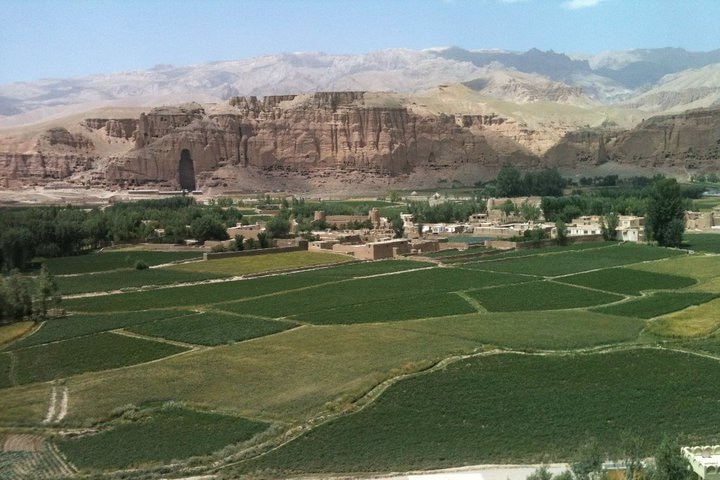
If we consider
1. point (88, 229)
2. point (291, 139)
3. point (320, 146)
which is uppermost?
point (291, 139)

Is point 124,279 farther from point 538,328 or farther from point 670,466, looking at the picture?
point 670,466

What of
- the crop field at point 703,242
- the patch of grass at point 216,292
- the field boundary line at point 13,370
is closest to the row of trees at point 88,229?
the patch of grass at point 216,292

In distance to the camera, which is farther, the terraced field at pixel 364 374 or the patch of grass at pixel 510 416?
the terraced field at pixel 364 374

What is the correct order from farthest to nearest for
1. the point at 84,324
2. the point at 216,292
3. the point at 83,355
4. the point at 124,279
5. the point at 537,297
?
the point at 124,279 < the point at 216,292 < the point at 537,297 < the point at 84,324 < the point at 83,355

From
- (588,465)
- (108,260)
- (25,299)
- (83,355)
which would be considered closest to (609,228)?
(108,260)

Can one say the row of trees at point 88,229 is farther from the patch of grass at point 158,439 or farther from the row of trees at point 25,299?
the patch of grass at point 158,439

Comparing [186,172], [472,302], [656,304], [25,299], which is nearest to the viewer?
[25,299]
